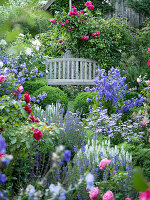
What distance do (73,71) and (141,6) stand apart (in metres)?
4.59

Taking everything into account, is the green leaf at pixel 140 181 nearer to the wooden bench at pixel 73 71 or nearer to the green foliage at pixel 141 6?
the wooden bench at pixel 73 71

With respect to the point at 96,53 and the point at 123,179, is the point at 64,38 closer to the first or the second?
the point at 96,53

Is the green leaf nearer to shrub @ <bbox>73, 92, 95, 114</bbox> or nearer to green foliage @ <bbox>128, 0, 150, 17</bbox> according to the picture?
shrub @ <bbox>73, 92, 95, 114</bbox>

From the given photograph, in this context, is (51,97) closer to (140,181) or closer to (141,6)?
(140,181)

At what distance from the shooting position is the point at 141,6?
10.4 m

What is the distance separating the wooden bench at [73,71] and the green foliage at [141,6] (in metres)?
3.82

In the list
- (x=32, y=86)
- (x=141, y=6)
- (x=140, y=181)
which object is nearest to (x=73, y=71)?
(x=32, y=86)

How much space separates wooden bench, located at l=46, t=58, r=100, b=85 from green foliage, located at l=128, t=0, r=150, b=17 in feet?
12.5

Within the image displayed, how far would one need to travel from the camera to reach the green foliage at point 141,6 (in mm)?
10305

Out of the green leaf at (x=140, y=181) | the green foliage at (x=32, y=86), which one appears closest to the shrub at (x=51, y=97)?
the green foliage at (x=32, y=86)

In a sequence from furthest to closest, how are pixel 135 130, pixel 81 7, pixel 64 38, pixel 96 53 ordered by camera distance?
pixel 81 7 → pixel 64 38 → pixel 96 53 → pixel 135 130

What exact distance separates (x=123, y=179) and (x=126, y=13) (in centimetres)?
969

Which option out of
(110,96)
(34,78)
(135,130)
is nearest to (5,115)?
(135,130)

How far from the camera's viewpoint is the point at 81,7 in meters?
10.7
